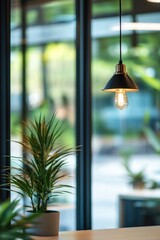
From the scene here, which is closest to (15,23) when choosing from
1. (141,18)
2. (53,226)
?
(141,18)

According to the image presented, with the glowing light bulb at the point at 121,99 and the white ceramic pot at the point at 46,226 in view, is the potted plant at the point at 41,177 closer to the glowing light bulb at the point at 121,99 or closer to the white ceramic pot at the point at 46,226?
the white ceramic pot at the point at 46,226

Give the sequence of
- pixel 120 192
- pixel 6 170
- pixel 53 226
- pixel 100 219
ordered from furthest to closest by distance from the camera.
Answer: pixel 120 192 < pixel 100 219 < pixel 6 170 < pixel 53 226

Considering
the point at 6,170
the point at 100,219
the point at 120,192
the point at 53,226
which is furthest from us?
the point at 120,192

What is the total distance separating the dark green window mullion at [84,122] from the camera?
183 inches

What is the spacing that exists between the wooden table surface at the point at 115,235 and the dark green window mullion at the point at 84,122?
1102mm

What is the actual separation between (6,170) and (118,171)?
2095 millimetres

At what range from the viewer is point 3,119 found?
4.16 meters

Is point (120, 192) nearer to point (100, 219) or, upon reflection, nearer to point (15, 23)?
point (100, 219)

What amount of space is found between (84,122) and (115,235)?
1.49 meters

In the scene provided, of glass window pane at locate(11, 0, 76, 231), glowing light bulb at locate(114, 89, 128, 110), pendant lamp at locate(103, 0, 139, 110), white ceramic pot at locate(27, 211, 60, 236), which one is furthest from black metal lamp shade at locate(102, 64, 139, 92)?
glass window pane at locate(11, 0, 76, 231)

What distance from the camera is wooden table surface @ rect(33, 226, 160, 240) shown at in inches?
130

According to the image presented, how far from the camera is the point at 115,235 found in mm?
3402

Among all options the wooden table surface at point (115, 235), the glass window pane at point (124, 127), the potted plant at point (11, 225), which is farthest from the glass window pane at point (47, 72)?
the potted plant at point (11, 225)

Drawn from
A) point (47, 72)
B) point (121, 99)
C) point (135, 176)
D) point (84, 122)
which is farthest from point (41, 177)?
point (47, 72)
